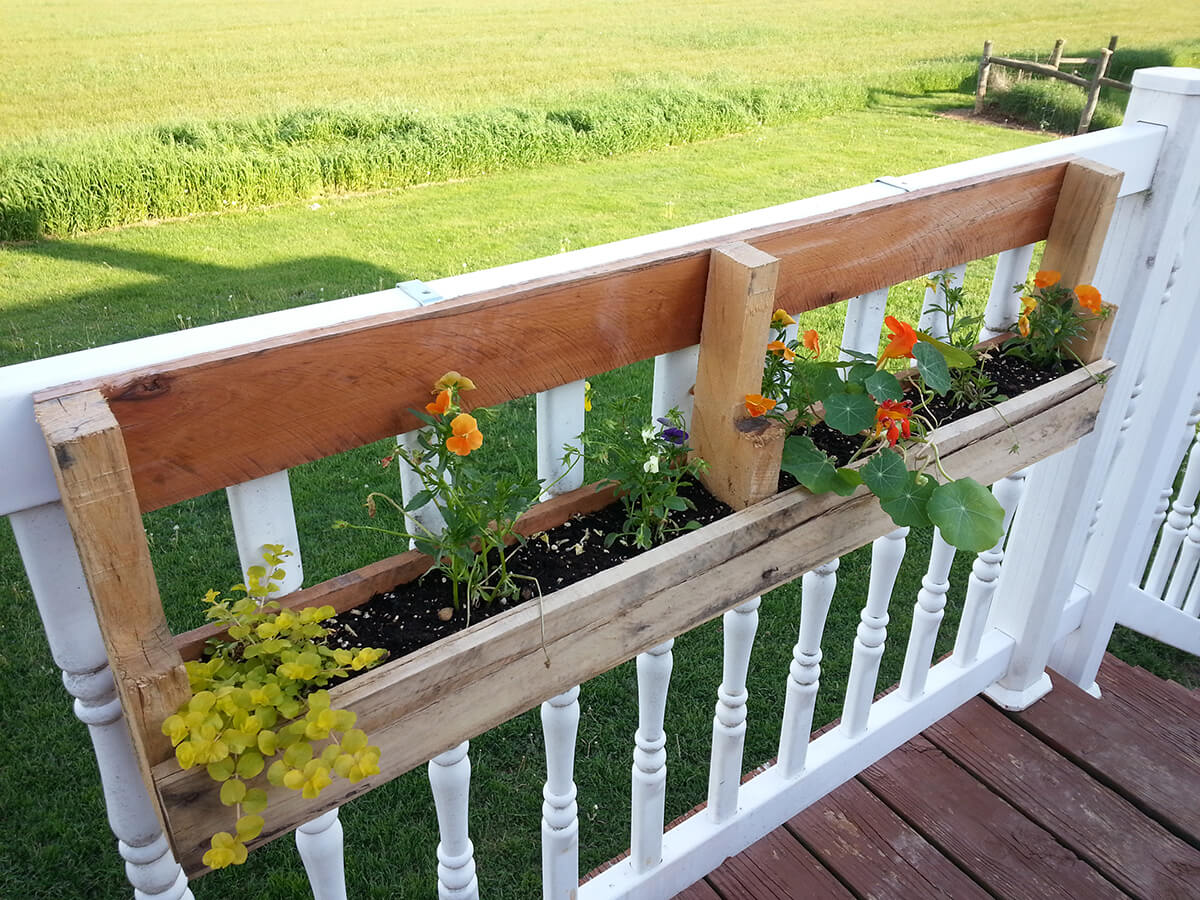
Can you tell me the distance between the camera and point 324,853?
3.37 ft

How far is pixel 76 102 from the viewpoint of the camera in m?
10.9

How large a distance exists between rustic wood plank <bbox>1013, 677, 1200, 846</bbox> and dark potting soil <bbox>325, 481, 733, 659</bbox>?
1.28 metres

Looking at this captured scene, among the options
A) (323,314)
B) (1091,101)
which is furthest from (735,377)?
(1091,101)

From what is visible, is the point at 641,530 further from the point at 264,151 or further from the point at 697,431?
the point at 264,151

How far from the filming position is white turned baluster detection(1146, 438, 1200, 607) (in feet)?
7.57

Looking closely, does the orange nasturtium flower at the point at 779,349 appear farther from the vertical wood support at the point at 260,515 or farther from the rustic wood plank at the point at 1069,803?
the rustic wood plank at the point at 1069,803

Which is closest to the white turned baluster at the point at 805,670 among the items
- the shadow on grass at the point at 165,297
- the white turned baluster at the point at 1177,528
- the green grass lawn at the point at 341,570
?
the green grass lawn at the point at 341,570

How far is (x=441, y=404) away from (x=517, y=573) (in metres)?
0.21

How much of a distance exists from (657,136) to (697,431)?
31.3 ft

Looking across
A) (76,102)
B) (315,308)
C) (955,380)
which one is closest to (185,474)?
(315,308)

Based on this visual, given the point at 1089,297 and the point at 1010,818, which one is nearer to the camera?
the point at 1089,297

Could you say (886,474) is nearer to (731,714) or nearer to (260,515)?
(731,714)

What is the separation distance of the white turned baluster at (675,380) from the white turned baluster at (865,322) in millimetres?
259

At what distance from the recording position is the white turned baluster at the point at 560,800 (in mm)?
1159
